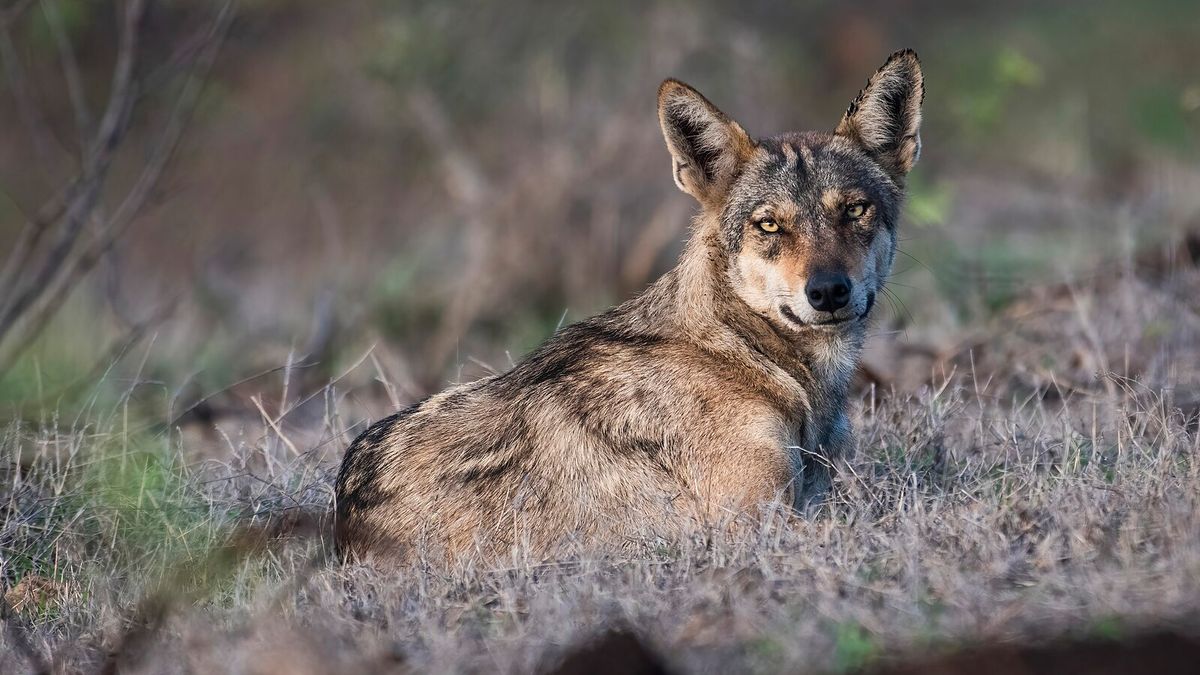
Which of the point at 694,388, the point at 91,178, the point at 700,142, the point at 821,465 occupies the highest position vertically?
the point at 700,142

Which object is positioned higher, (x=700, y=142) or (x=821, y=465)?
(x=700, y=142)

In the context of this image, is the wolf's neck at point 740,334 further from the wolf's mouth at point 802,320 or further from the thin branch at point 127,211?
the thin branch at point 127,211

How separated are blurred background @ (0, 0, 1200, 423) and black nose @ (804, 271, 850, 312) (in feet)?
8.88

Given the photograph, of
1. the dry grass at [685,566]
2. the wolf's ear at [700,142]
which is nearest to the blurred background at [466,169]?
the dry grass at [685,566]

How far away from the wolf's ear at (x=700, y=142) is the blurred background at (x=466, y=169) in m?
2.53

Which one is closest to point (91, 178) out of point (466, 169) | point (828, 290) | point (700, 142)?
point (700, 142)

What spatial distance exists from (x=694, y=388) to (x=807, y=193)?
98 centimetres

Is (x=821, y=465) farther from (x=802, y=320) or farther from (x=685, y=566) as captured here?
(x=685, y=566)

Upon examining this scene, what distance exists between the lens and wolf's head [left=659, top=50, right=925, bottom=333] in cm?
551

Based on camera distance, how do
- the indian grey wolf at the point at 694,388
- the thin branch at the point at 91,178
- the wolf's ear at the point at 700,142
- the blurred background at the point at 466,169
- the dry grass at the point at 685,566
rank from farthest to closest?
1. the blurred background at the point at 466,169
2. the thin branch at the point at 91,178
3. the wolf's ear at the point at 700,142
4. the indian grey wolf at the point at 694,388
5. the dry grass at the point at 685,566

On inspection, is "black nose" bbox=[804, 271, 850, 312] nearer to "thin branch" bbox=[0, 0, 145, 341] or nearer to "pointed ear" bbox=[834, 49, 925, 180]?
"pointed ear" bbox=[834, 49, 925, 180]

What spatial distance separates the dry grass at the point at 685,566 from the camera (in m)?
3.80

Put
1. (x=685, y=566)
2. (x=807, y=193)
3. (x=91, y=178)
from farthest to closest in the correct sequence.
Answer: (x=91, y=178), (x=807, y=193), (x=685, y=566)

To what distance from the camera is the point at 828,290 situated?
5.39 metres
